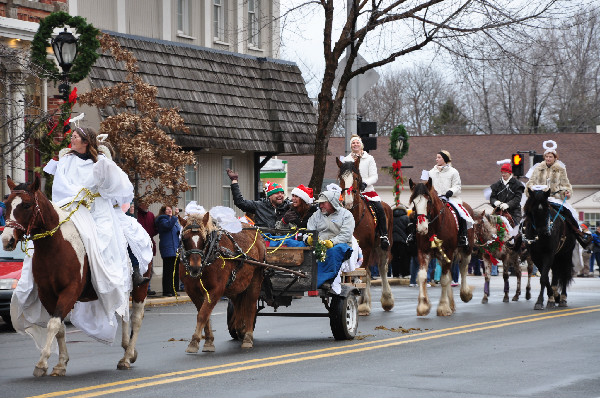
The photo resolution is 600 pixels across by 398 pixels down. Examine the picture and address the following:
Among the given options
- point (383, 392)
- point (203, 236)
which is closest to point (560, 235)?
point (203, 236)

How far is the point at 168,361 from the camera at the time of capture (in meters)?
13.2

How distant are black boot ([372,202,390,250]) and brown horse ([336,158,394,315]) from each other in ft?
0.44

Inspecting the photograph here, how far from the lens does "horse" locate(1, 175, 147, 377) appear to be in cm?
1159

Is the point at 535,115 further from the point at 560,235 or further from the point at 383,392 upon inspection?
the point at 383,392

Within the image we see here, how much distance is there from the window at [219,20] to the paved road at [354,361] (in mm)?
17054

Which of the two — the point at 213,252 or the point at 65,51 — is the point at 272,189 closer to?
the point at 213,252

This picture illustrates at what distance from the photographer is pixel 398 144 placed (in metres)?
35.6

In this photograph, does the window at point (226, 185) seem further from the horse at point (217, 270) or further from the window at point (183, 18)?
the horse at point (217, 270)

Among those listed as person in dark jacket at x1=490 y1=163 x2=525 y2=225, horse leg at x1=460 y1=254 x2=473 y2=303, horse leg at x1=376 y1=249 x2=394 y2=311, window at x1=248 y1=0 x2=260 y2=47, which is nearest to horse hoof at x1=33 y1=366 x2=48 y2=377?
horse leg at x1=376 y1=249 x2=394 y2=311

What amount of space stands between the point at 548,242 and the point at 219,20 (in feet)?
56.8

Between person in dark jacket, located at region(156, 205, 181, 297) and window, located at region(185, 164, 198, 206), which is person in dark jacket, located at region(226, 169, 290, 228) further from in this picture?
window, located at region(185, 164, 198, 206)

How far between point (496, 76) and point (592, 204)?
693 inches

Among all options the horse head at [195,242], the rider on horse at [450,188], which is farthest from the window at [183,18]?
the horse head at [195,242]

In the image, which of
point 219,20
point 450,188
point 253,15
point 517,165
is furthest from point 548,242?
point 253,15
